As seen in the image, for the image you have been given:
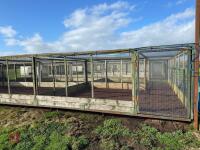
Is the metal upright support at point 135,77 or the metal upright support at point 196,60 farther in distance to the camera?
the metal upright support at point 135,77

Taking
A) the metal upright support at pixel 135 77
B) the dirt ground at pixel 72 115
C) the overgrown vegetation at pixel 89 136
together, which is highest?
the metal upright support at pixel 135 77

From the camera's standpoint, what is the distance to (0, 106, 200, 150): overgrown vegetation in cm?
435

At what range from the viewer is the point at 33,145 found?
182 inches

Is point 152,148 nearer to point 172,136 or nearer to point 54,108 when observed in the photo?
point 172,136

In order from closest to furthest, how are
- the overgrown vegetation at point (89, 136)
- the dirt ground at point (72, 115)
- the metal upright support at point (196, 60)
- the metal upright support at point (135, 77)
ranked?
1. the overgrown vegetation at point (89, 136)
2. the metal upright support at point (196, 60)
3. the dirt ground at point (72, 115)
4. the metal upright support at point (135, 77)

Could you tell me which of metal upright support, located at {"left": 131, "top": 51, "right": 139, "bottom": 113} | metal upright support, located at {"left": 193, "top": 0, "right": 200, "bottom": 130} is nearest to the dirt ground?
metal upright support, located at {"left": 193, "top": 0, "right": 200, "bottom": 130}

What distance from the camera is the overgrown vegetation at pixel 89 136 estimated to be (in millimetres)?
4352

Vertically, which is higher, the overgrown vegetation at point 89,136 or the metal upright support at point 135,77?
the metal upright support at point 135,77

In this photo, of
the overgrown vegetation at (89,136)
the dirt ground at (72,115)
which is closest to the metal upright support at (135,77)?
the dirt ground at (72,115)

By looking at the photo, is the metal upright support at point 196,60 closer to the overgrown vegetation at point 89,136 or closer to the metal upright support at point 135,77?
the overgrown vegetation at point 89,136

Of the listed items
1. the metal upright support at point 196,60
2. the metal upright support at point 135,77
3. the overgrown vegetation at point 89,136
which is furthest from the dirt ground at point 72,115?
the metal upright support at point 135,77

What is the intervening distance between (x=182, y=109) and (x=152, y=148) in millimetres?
2486

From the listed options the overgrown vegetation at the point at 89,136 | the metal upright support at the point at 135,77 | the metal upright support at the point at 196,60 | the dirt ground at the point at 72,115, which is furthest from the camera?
the metal upright support at the point at 135,77

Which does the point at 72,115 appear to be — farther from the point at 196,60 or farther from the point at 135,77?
the point at 196,60
